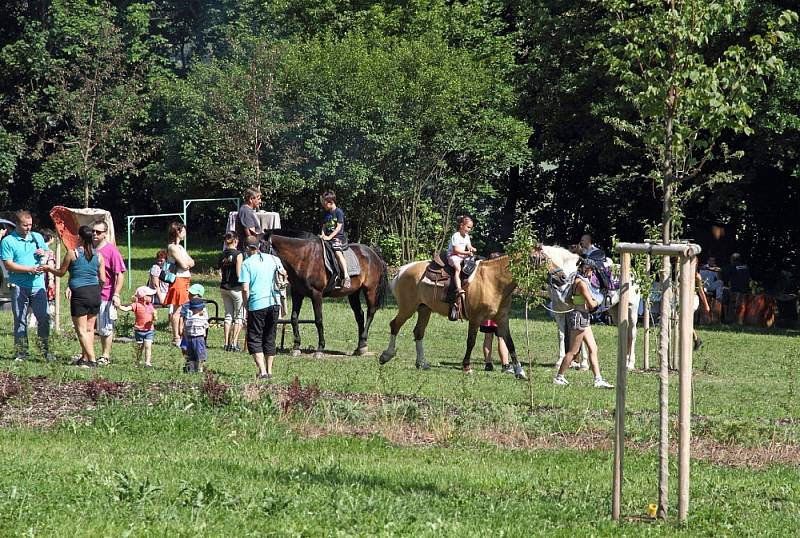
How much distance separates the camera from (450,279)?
1947cm

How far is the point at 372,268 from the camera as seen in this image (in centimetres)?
2258

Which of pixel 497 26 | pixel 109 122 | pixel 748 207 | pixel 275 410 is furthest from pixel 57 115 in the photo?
pixel 275 410

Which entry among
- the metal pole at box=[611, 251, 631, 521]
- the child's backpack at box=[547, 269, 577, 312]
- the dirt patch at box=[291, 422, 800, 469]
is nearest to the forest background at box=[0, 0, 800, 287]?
the child's backpack at box=[547, 269, 577, 312]

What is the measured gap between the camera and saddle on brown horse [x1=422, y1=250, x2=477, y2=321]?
19.3 m

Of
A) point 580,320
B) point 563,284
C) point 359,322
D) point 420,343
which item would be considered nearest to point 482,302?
point 420,343

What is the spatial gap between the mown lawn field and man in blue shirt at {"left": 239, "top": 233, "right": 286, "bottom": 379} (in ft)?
2.21

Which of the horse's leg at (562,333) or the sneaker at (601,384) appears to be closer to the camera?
the sneaker at (601,384)

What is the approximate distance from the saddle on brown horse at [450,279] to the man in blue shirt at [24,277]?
5.95 metres

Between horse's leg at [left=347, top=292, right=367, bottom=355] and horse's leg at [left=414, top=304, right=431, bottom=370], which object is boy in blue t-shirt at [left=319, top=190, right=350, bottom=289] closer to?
horse's leg at [left=347, top=292, right=367, bottom=355]

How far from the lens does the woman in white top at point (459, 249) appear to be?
19297 millimetres

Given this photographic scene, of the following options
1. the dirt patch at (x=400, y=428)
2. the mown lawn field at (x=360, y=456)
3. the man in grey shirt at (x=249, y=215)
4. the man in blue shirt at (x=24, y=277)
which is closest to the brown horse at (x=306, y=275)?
the man in grey shirt at (x=249, y=215)

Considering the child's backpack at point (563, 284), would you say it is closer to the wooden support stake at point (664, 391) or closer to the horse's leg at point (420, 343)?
the horse's leg at point (420, 343)

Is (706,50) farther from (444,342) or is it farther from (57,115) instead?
(57,115)

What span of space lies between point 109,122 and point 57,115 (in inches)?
77.7
